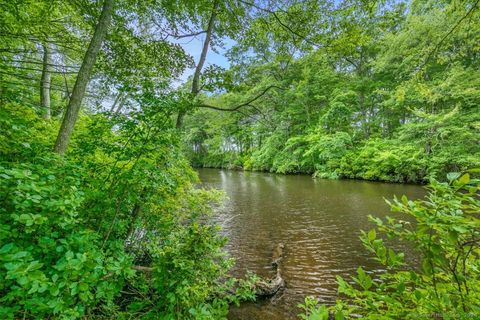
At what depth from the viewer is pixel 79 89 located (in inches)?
117

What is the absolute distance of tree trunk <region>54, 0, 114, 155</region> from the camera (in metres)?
2.92

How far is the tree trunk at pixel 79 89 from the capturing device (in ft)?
9.57

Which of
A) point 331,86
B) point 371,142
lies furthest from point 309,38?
point 331,86

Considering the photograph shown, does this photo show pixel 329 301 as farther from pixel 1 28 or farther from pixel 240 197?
pixel 240 197

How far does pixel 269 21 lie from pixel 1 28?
434 cm

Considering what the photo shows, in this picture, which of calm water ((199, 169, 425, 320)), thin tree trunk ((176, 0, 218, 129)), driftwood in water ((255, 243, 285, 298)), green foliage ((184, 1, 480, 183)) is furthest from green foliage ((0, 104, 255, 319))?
green foliage ((184, 1, 480, 183))

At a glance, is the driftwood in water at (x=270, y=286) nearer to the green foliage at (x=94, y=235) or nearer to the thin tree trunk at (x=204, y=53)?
the green foliage at (x=94, y=235)

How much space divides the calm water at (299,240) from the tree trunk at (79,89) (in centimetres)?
355

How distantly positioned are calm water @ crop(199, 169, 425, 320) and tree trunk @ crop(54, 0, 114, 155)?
3.55 meters

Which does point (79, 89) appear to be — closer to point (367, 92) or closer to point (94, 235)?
point (94, 235)

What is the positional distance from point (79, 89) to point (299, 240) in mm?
6365

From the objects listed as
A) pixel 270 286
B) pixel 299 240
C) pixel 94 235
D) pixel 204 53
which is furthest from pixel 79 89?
pixel 299 240

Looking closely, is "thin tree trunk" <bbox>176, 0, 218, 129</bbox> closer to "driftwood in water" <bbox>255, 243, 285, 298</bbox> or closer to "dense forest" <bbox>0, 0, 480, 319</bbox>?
"dense forest" <bbox>0, 0, 480, 319</bbox>

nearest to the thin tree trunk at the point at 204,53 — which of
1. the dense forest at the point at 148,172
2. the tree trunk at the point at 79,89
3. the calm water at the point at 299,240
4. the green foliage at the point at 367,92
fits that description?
the dense forest at the point at 148,172
